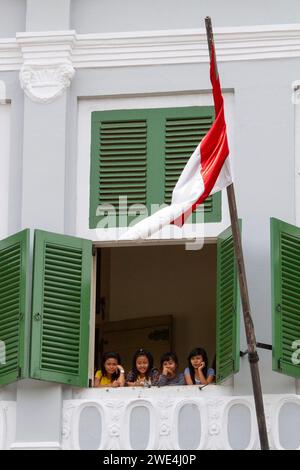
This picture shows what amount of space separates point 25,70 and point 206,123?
1.80 metres

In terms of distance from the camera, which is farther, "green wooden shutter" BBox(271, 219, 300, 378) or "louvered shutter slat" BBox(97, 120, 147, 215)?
"louvered shutter slat" BBox(97, 120, 147, 215)

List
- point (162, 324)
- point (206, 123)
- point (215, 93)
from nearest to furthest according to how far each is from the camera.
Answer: point (215, 93)
point (206, 123)
point (162, 324)

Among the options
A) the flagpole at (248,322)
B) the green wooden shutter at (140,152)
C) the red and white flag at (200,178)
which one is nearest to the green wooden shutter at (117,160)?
the green wooden shutter at (140,152)

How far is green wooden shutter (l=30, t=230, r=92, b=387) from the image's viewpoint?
64.6 ft

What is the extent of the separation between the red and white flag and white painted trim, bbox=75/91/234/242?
1.04 meters

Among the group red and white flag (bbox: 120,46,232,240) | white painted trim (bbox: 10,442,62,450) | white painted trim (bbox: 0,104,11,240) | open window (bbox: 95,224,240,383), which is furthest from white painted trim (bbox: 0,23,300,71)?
white painted trim (bbox: 10,442,62,450)

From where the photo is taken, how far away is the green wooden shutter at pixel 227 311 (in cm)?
1941

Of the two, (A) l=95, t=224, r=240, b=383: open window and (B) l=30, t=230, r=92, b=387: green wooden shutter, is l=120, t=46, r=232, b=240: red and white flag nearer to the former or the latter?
(B) l=30, t=230, r=92, b=387: green wooden shutter

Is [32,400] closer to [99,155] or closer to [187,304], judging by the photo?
[99,155]

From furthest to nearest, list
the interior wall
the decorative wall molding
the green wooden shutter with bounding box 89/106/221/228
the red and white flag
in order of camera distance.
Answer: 1. the interior wall
2. the decorative wall molding
3. the green wooden shutter with bounding box 89/106/221/228
4. the red and white flag

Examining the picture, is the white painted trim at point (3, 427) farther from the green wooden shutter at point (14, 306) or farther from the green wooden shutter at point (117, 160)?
the green wooden shutter at point (117, 160)

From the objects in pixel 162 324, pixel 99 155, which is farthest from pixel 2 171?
pixel 162 324

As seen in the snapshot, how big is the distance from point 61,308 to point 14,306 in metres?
0.43

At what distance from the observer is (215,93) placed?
18859mm
